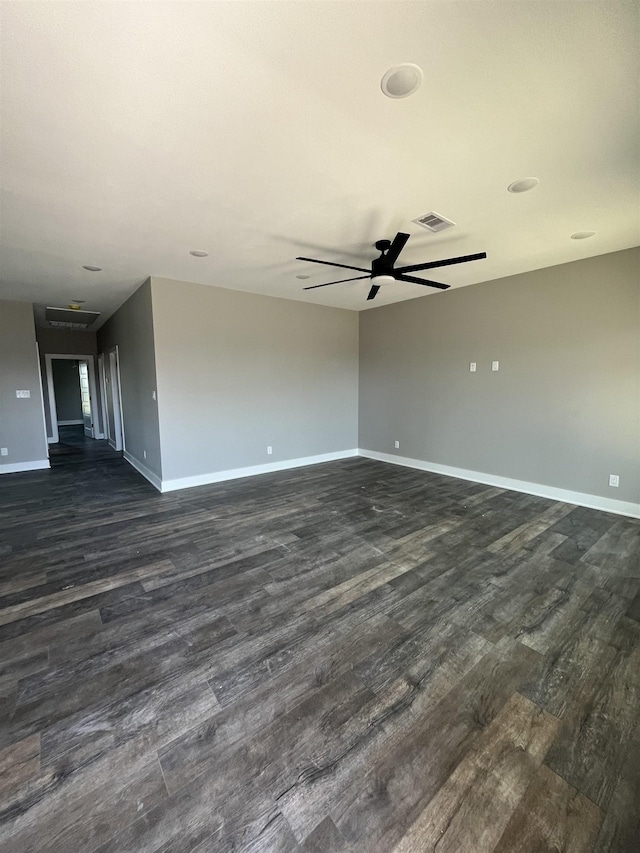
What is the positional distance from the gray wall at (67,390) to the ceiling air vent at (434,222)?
39.6ft

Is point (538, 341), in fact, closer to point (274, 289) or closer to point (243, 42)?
point (274, 289)

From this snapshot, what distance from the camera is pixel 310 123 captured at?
181 cm

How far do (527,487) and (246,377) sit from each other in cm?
423

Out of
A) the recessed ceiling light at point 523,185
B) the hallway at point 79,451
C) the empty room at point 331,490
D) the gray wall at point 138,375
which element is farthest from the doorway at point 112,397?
the recessed ceiling light at point 523,185

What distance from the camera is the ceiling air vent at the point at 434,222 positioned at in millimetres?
2803

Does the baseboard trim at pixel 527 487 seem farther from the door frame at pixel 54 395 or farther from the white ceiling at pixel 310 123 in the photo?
the door frame at pixel 54 395

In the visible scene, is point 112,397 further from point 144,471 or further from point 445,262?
point 445,262

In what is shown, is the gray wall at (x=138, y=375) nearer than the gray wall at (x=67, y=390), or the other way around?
the gray wall at (x=138, y=375)

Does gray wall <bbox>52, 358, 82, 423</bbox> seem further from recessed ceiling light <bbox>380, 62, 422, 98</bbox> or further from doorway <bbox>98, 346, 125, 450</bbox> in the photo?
recessed ceiling light <bbox>380, 62, 422, 98</bbox>

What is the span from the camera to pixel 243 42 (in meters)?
1.38

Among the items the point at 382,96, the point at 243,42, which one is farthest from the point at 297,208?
the point at 243,42

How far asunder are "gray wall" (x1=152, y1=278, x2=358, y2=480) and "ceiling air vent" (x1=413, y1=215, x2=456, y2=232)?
2965 millimetres

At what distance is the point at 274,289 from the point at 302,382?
1.60 meters

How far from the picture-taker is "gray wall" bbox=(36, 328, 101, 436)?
8039 mm
